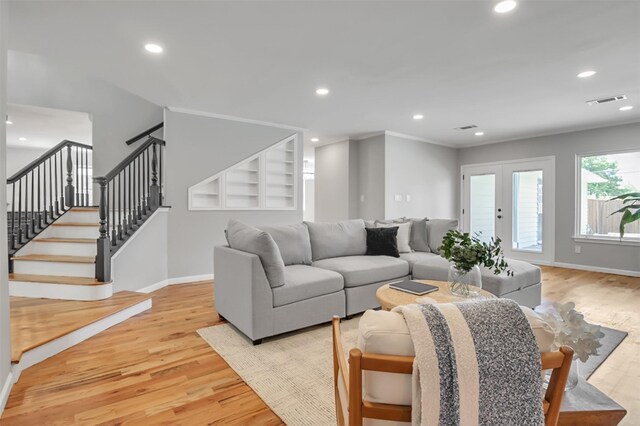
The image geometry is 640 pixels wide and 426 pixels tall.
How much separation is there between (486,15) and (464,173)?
17.7ft

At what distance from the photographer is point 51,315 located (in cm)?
276

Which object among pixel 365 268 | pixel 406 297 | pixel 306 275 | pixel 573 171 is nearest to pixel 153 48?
pixel 306 275

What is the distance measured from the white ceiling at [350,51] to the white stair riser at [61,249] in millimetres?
1892

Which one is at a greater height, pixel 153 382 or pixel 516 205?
pixel 516 205

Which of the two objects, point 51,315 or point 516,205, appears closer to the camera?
point 51,315

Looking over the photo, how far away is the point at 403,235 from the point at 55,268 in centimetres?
390

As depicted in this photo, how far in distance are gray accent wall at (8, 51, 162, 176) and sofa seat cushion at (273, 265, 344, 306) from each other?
3.82 m

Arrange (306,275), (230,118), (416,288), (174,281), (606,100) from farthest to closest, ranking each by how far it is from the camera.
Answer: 1. (230,118)
2. (174,281)
3. (606,100)
4. (306,275)
5. (416,288)

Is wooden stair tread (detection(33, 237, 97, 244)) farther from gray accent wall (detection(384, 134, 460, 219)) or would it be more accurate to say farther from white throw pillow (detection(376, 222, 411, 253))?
gray accent wall (detection(384, 134, 460, 219))

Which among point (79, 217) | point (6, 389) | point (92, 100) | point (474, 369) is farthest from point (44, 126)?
point (474, 369)

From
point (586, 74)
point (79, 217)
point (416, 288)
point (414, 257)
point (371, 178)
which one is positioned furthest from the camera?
point (371, 178)

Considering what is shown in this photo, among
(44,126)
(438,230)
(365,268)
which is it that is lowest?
(365,268)

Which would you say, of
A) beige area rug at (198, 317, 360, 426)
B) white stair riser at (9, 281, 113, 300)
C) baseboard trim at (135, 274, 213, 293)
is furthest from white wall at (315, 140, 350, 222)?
white stair riser at (9, 281, 113, 300)

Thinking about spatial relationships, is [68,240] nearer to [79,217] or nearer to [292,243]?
[79,217]
